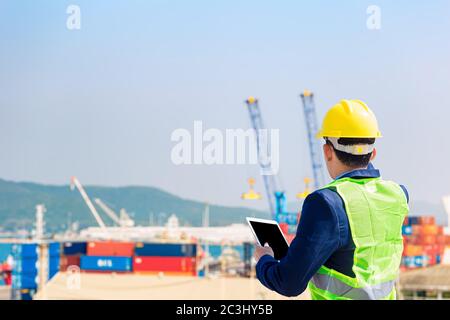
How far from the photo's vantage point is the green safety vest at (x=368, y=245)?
3.42m

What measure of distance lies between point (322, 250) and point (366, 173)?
1.57 ft

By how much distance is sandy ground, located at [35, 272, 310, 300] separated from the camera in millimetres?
83500

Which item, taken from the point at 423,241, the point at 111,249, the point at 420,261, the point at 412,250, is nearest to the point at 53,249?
the point at 111,249

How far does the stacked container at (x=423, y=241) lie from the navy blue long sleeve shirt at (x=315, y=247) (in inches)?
3492

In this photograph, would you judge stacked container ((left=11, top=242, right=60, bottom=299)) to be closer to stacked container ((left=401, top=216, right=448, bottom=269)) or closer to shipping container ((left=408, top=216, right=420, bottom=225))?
stacked container ((left=401, top=216, right=448, bottom=269))

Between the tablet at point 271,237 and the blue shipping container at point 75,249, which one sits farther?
the blue shipping container at point 75,249

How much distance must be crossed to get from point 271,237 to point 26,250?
91632 millimetres

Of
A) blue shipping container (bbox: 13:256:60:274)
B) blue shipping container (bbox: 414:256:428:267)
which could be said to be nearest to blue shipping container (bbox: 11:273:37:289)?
blue shipping container (bbox: 13:256:60:274)

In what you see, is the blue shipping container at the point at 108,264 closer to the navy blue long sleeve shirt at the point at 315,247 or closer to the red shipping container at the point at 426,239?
the red shipping container at the point at 426,239

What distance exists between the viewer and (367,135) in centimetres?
351

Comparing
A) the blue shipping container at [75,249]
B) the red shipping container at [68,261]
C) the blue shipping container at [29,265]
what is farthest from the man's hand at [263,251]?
the blue shipping container at [29,265]

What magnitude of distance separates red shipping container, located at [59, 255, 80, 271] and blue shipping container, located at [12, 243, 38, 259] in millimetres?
3255

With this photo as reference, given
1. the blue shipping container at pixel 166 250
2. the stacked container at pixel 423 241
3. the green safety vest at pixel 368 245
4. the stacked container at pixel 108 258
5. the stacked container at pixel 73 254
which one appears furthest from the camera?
the stacked container at pixel 73 254

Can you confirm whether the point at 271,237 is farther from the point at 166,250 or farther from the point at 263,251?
the point at 166,250
